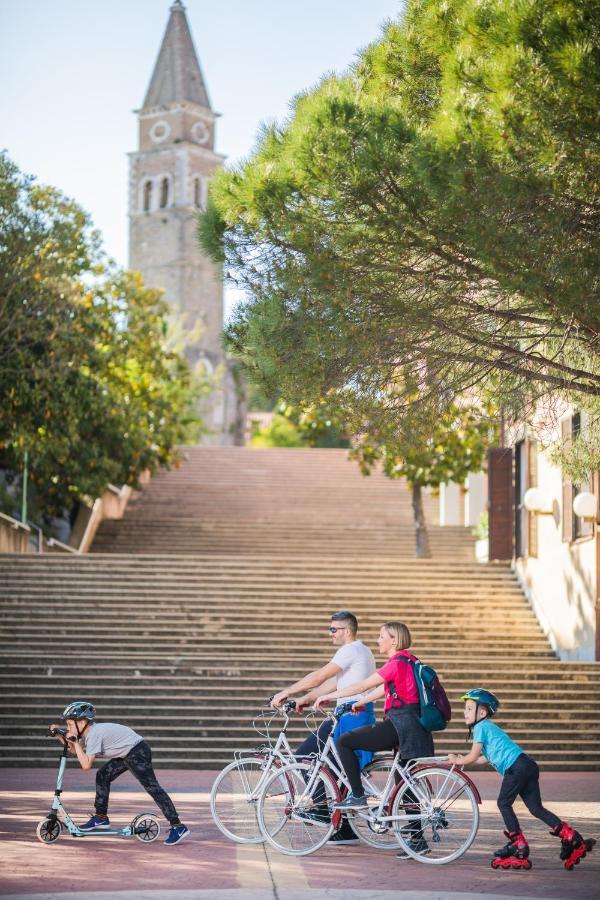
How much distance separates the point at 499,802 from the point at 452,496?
2452 cm

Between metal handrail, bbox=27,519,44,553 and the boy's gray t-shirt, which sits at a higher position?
metal handrail, bbox=27,519,44,553

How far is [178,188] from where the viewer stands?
251ft

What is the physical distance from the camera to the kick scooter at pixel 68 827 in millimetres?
8297

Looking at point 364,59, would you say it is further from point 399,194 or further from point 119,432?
point 119,432

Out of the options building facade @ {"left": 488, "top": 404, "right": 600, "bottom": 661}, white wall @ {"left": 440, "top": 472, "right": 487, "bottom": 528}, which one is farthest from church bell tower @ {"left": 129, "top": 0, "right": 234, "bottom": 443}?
building facade @ {"left": 488, "top": 404, "right": 600, "bottom": 661}

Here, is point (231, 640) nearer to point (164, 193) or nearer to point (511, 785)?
point (511, 785)

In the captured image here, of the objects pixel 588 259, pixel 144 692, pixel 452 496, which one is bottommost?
pixel 144 692

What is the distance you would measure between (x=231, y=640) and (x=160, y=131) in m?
65.4

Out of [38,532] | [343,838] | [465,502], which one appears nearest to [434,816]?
[343,838]

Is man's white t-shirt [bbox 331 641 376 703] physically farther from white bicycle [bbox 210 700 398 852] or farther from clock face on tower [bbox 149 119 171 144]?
clock face on tower [bbox 149 119 171 144]

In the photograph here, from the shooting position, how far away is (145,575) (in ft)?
67.3

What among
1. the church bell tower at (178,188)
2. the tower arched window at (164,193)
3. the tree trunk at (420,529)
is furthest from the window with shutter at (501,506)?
the tower arched window at (164,193)

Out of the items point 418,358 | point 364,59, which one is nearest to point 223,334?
point 418,358

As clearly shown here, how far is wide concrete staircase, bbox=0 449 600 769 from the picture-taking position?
15039 millimetres
